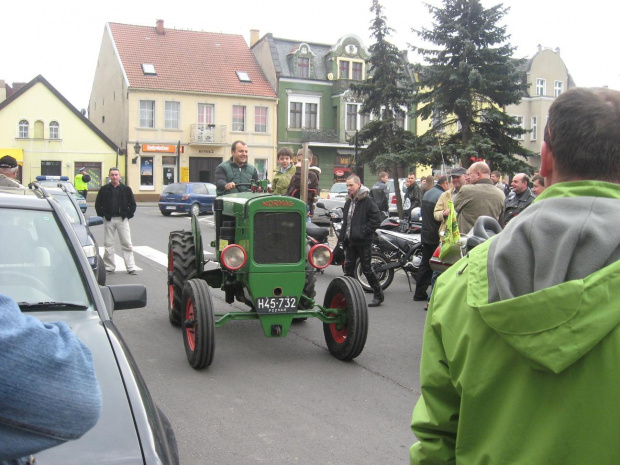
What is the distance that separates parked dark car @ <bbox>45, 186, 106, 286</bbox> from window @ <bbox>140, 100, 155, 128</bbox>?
3205 cm

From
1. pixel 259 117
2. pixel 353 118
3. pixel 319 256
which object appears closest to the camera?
pixel 319 256

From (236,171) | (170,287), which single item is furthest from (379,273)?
(170,287)

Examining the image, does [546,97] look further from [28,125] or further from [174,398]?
[174,398]

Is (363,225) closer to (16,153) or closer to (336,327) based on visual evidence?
(336,327)

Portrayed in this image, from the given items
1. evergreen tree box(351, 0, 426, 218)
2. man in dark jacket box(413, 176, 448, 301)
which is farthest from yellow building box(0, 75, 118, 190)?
man in dark jacket box(413, 176, 448, 301)

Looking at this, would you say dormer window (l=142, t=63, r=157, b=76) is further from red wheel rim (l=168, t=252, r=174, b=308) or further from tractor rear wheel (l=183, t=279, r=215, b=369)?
tractor rear wheel (l=183, t=279, r=215, b=369)

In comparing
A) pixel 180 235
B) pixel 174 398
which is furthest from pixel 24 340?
pixel 180 235

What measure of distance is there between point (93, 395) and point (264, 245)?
17.7 feet

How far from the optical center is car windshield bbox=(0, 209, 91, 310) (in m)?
3.49

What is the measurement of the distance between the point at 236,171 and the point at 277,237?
6.85 feet

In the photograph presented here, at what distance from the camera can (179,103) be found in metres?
45.0

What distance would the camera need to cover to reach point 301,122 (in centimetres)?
4909

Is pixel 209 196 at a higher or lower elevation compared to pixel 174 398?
higher

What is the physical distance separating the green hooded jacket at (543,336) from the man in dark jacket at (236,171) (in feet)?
22.0
